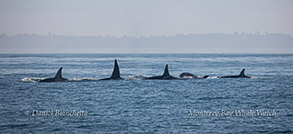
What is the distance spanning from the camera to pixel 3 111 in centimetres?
2878

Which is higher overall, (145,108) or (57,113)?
(145,108)

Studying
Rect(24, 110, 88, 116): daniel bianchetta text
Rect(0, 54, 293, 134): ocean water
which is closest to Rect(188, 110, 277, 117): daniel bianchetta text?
Rect(0, 54, 293, 134): ocean water

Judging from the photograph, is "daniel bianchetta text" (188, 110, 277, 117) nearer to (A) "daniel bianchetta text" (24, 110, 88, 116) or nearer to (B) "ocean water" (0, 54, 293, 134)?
(B) "ocean water" (0, 54, 293, 134)

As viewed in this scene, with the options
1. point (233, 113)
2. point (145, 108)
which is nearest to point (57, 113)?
point (145, 108)

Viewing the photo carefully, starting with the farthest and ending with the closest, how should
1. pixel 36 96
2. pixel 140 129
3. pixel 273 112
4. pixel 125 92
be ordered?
1. pixel 125 92
2. pixel 36 96
3. pixel 273 112
4. pixel 140 129

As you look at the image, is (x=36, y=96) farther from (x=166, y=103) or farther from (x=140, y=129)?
(x=140, y=129)

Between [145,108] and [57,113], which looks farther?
[145,108]

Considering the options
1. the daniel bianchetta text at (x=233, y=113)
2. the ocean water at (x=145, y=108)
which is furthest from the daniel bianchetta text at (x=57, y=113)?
the daniel bianchetta text at (x=233, y=113)

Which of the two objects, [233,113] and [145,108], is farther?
[145,108]

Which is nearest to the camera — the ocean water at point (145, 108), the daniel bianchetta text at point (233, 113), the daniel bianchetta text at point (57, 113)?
the ocean water at point (145, 108)

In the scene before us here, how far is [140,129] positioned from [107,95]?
1303cm

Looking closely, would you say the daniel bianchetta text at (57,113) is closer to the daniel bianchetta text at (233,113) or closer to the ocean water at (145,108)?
the ocean water at (145,108)

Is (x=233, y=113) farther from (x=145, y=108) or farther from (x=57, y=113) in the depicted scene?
(x=57, y=113)

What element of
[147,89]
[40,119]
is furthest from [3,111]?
[147,89]
